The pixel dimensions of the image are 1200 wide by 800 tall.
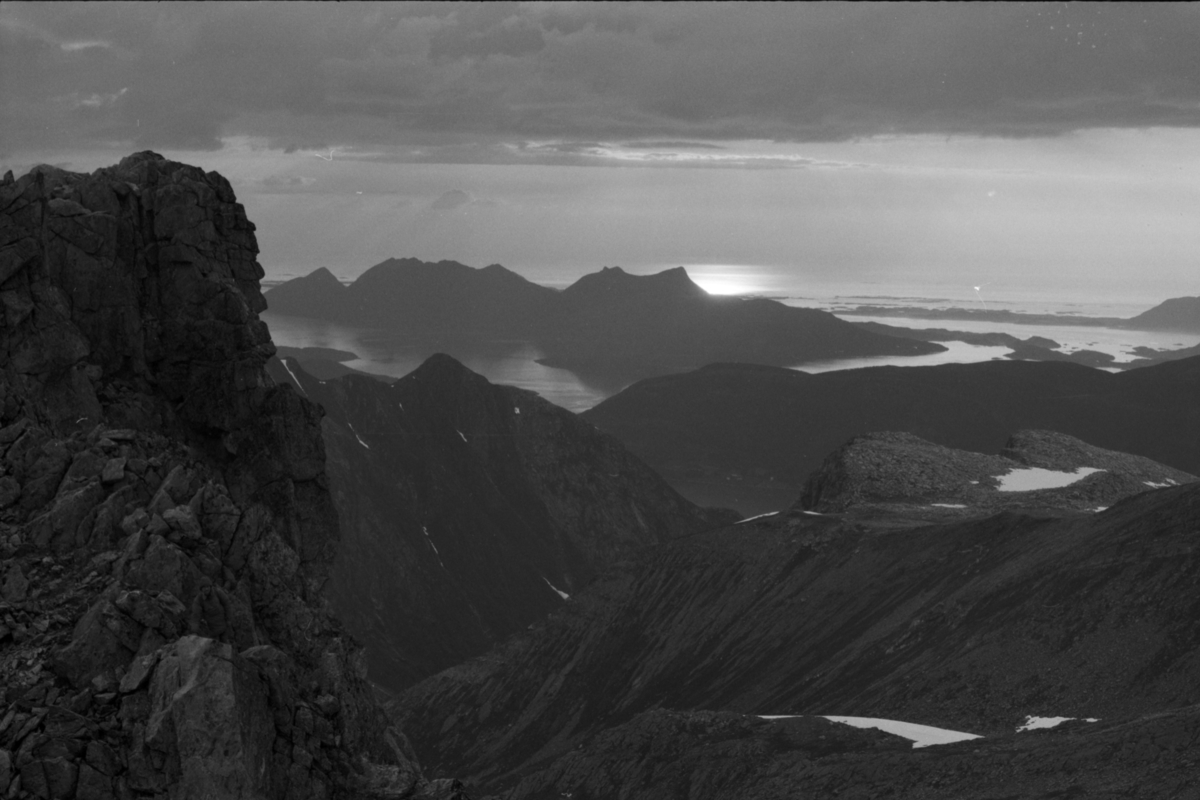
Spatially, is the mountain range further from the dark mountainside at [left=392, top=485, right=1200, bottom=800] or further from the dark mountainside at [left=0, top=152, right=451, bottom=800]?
the dark mountainside at [left=392, top=485, right=1200, bottom=800]

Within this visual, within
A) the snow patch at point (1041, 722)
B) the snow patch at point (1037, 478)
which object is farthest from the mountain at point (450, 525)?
the snow patch at point (1041, 722)

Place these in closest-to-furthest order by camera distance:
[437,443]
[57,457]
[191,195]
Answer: [57,457]
[191,195]
[437,443]

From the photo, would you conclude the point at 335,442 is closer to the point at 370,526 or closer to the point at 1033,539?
the point at 370,526

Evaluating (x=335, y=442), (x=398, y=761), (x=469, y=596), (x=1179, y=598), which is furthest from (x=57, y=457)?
(x=335, y=442)

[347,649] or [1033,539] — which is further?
[1033,539]

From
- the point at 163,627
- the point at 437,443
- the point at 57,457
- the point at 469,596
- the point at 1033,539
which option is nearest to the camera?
the point at 163,627

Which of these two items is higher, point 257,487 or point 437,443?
point 257,487
